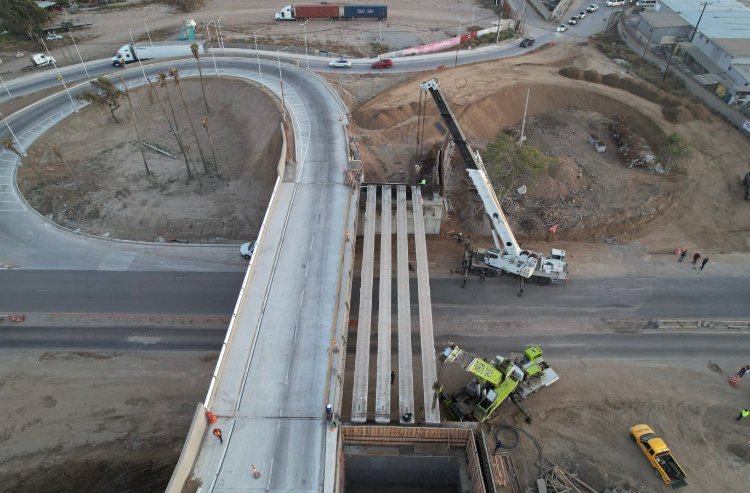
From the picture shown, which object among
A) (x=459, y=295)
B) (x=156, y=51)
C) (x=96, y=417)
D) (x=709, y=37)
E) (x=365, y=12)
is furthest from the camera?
(x=365, y=12)

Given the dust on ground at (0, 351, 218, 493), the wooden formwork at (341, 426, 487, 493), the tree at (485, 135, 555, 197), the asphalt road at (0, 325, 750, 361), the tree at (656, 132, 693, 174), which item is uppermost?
the tree at (656, 132, 693, 174)

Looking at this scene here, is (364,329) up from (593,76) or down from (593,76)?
down

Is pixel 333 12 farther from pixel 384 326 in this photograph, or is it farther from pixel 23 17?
pixel 384 326

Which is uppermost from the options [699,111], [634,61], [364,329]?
[634,61]

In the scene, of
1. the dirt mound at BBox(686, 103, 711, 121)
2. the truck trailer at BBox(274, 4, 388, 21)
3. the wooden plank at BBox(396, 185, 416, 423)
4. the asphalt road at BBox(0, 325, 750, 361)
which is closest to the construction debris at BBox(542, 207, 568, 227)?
the asphalt road at BBox(0, 325, 750, 361)

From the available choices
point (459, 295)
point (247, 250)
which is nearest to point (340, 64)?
point (247, 250)

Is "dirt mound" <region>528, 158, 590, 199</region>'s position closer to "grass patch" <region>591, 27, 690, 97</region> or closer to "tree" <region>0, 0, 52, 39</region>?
"grass patch" <region>591, 27, 690, 97</region>

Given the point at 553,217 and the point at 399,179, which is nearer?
the point at 553,217

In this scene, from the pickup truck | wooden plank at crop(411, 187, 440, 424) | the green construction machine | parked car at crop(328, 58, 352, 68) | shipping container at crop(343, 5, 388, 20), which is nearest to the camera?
wooden plank at crop(411, 187, 440, 424)
